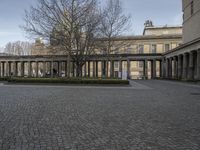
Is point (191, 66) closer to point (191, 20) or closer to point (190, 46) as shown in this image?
point (190, 46)

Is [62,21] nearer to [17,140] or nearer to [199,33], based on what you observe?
[199,33]

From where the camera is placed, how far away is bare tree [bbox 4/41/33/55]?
9294cm

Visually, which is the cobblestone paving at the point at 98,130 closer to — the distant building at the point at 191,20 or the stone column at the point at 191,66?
the stone column at the point at 191,66

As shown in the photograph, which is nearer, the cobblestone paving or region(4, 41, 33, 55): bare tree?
the cobblestone paving

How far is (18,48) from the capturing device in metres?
92.6

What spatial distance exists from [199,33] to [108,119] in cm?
4647

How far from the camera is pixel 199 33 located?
168 feet

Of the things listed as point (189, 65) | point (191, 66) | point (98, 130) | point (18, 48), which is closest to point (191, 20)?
point (189, 65)

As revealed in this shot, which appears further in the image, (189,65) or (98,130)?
(189,65)

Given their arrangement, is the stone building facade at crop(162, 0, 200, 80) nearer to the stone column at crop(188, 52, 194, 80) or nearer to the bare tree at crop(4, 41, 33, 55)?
the stone column at crop(188, 52, 194, 80)

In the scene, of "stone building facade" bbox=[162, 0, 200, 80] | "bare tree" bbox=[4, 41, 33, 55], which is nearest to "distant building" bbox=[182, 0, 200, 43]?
"stone building facade" bbox=[162, 0, 200, 80]

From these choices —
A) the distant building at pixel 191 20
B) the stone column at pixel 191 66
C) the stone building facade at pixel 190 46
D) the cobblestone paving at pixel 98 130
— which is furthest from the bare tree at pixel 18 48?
the cobblestone paving at pixel 98 130

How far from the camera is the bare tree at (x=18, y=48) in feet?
305

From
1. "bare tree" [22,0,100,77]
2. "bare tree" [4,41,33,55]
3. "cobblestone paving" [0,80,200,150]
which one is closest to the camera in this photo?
"cobblestone paving" [0,80,200,150]
